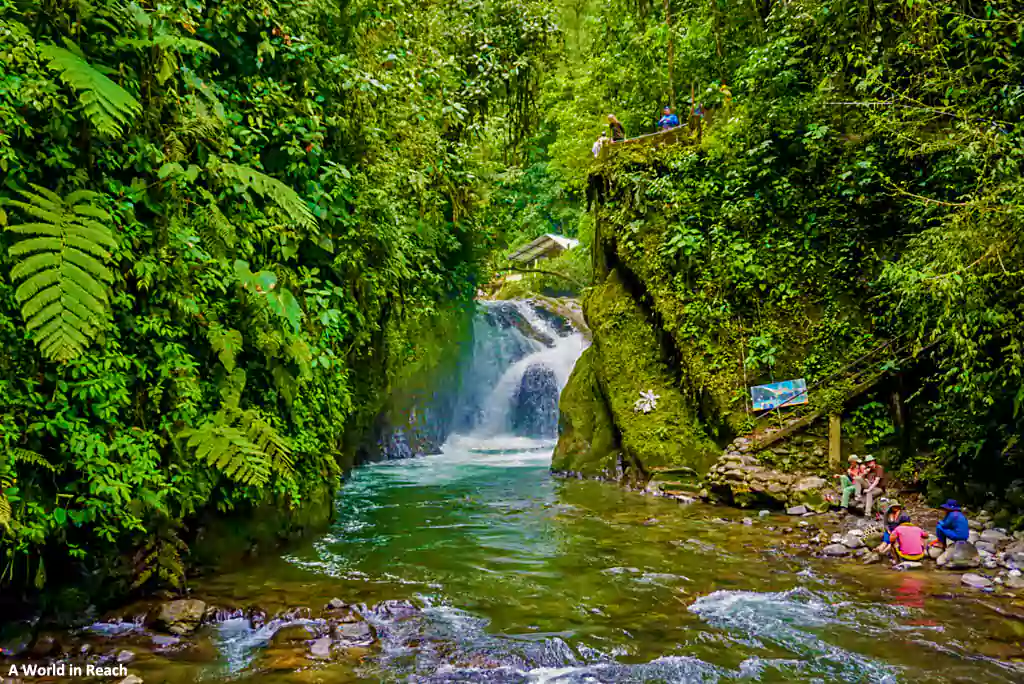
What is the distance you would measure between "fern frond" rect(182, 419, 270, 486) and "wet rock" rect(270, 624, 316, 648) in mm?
1225

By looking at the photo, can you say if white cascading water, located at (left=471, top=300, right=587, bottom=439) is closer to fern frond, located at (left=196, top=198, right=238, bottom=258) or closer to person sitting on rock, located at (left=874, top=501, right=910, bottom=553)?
person sitting on rock, located at (left=874, top=501, right=910, bottom=553)

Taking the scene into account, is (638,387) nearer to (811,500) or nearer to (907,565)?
(811,500)

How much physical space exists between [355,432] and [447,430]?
707 centimetres

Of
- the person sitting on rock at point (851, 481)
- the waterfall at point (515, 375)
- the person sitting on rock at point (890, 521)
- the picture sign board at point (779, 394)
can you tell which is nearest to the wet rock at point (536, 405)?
the waterfall at point (515, 375)

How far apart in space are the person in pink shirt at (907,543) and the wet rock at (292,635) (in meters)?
5.95

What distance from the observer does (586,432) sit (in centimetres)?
1428

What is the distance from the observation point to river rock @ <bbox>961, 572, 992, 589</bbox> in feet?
20.0

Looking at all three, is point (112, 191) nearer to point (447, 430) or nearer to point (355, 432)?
point (355, 432)

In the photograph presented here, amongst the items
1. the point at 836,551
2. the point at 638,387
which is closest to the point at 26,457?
the point at 836,551

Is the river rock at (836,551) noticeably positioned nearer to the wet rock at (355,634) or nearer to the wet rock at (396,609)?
the wet rock at (396,609)

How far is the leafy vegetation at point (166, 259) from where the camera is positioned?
4.16 metres

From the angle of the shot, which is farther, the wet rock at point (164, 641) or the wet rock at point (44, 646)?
the wet rock at point (164, 641)

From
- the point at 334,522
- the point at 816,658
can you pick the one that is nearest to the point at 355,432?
the point at 334,522

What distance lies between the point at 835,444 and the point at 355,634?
25.3 feet
